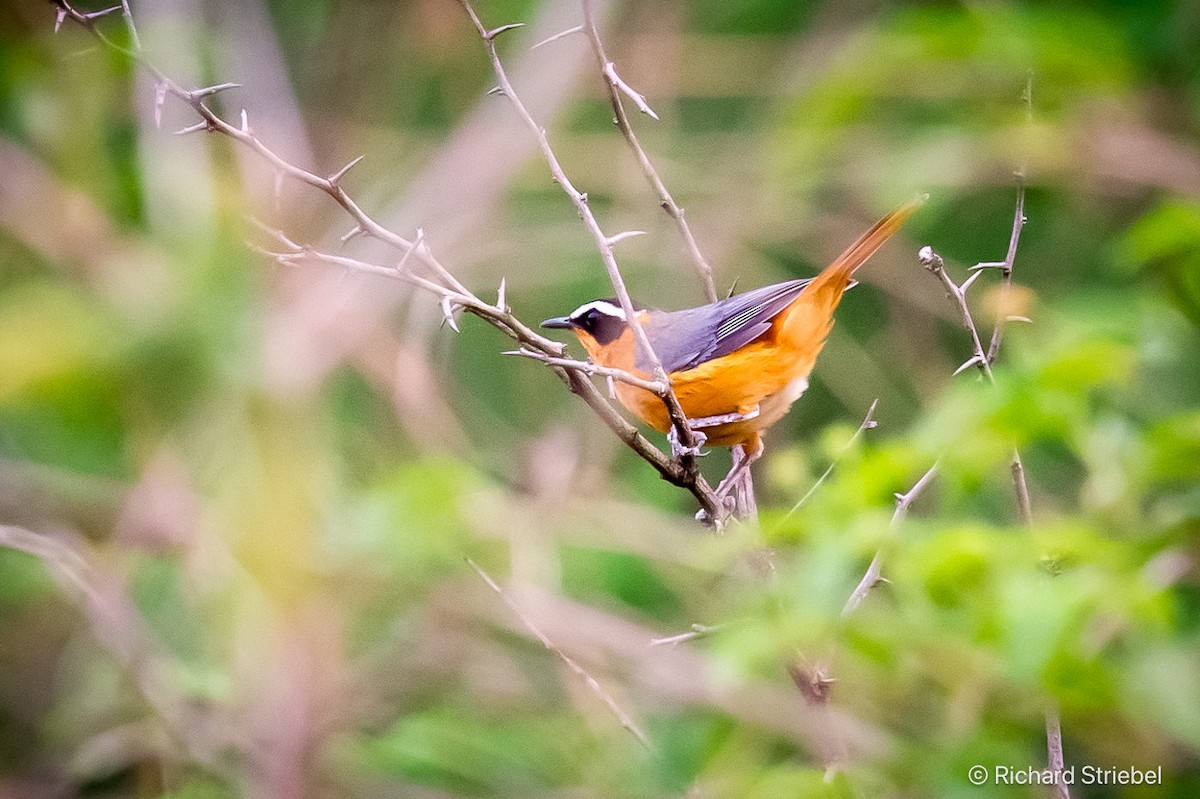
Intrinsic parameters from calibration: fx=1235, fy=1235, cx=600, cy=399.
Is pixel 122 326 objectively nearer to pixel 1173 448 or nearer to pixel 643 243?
pixel 1173 448

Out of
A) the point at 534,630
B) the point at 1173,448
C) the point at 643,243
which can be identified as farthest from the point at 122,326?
the point at 643,243

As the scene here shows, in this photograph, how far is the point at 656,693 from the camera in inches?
178

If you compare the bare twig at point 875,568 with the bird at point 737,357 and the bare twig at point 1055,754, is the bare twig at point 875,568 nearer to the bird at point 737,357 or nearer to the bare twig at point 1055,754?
the bare twig at point 1055,754

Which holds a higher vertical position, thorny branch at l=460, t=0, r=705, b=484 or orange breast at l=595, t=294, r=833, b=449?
thorny branch at l=460, t=0, r=705, b=484

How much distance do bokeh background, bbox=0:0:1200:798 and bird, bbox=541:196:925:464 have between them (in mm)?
251

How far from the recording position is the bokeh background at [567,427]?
285cm

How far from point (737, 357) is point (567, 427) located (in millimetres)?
2399

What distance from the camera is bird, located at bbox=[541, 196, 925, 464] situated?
12.3 feet

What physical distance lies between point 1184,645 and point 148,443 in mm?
2878

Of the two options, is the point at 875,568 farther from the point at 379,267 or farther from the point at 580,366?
the point at 379,267

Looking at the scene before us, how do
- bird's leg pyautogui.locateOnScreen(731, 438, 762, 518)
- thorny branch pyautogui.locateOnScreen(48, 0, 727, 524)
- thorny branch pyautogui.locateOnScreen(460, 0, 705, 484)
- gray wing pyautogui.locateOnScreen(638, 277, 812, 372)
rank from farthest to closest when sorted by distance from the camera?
gray wing pyautogui.locateOnScreen(638, 277, 812, 372) → bird's leg pyautogui.locateOnScreen(731, 438, 762, 518) → thorny branch pyautogui.locateOnScreen(460, 0, 705, 484) → thorny branch pyautogui.locateOnScreen(48, 0, 727, 524)

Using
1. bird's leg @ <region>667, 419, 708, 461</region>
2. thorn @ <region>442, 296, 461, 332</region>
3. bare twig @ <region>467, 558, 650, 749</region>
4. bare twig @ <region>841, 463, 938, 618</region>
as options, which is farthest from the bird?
thorn @ <region>442, 296, 461, 332</region>

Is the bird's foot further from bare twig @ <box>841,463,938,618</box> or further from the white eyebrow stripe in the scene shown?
bare twig @ <box>841,463,938,618</box>

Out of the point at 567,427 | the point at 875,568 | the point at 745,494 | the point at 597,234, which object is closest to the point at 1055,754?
the point at 875,568
